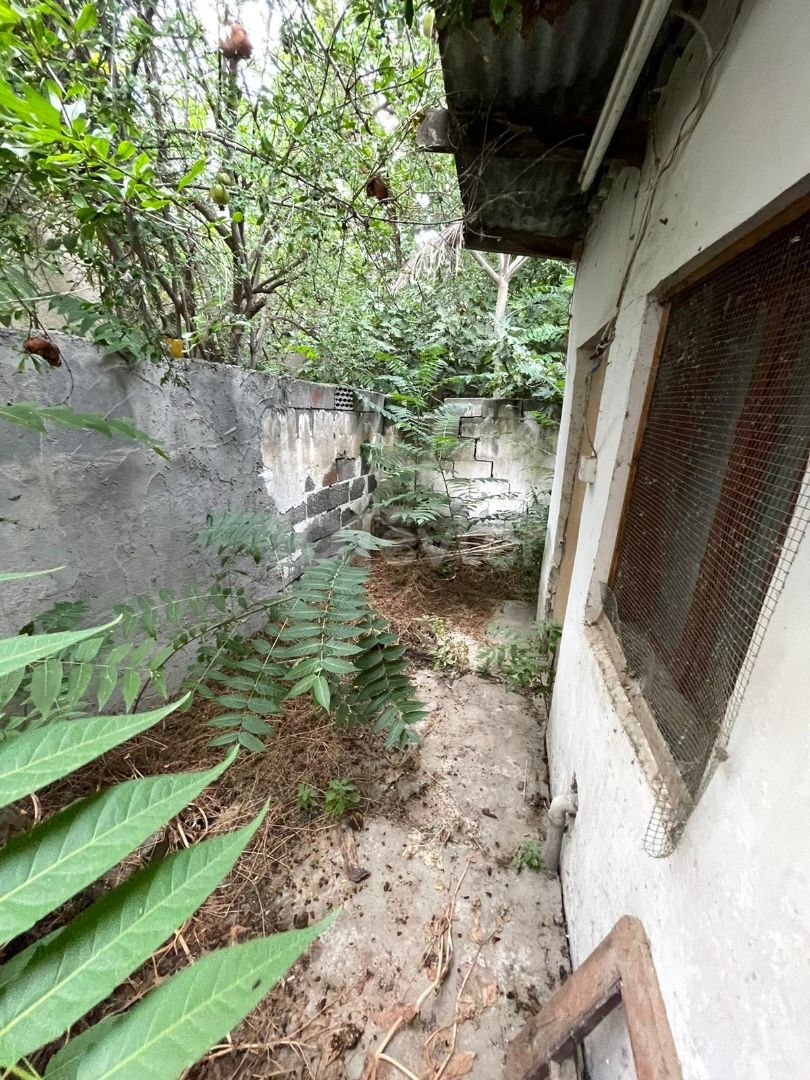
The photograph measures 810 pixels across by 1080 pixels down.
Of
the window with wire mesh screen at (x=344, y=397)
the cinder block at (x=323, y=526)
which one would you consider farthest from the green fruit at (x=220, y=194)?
the cinder block at (x=323, y=526)

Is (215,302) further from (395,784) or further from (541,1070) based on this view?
(541,1070)

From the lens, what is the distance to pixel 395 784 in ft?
5.89

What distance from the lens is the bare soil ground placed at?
1.09 meters

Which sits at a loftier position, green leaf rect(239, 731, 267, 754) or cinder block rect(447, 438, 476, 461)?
cinder block rect(447, 438, 476, 461)

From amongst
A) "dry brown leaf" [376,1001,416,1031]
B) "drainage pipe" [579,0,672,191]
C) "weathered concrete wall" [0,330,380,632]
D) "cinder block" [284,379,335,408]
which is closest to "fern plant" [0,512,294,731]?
"weathered concrete wall" [0,330,380,632]

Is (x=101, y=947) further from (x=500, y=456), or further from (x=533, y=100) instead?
(x=500, y=456)

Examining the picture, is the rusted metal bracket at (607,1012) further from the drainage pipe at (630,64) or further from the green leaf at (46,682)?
the drainage pipe at (630,64)

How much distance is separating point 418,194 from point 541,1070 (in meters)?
3.97

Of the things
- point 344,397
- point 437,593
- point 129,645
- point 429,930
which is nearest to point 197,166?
point 129,645

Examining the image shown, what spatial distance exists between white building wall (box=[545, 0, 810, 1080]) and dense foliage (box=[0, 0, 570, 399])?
117 cm

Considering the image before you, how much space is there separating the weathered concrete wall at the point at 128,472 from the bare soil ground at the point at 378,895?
70 centimetres

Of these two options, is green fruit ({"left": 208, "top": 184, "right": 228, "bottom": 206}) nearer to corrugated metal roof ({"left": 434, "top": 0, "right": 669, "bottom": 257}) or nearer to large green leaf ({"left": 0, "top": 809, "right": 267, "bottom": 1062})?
corrugated metal roof ({"left": 434, "top": 0, "right": 669, "bottom": 257})

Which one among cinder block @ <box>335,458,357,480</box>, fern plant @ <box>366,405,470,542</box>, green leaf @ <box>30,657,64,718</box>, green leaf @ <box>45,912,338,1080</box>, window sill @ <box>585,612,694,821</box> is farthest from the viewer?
fern plant @ <box>366,405,470,542</box>

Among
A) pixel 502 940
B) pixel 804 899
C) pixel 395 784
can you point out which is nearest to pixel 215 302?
pixel 395 784
